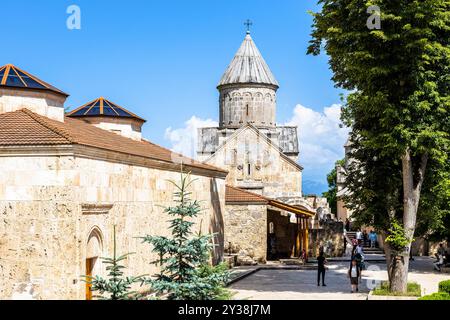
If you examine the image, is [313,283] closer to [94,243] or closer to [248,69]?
[94,243]

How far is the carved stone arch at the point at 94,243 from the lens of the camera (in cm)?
1562

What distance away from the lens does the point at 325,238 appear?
37.6 metres

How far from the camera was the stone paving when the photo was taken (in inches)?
799

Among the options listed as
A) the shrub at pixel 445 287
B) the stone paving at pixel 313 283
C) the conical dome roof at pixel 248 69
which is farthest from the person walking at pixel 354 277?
the conical dome roof at pixel 248 69

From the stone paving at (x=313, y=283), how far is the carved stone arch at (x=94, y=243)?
428 centimetres

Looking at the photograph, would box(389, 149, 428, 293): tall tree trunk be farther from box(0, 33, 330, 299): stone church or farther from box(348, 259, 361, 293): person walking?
box(0, 33, 330, 299): stone church

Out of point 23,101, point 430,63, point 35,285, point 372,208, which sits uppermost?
point 430,63

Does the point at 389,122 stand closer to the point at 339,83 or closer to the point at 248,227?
the point at 339,83

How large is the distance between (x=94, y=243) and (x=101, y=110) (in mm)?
11093

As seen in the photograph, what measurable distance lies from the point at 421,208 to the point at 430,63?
4.82 m

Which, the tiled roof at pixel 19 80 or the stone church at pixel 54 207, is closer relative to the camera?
the stone church at pixel 54 207

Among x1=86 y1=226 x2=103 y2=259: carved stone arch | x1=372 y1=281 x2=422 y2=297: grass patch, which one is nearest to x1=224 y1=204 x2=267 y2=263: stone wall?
x1=372 y1=281 x2=422 y2=297: grass patch

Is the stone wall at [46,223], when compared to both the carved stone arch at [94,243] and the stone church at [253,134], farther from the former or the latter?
the stone church at [253,134]
